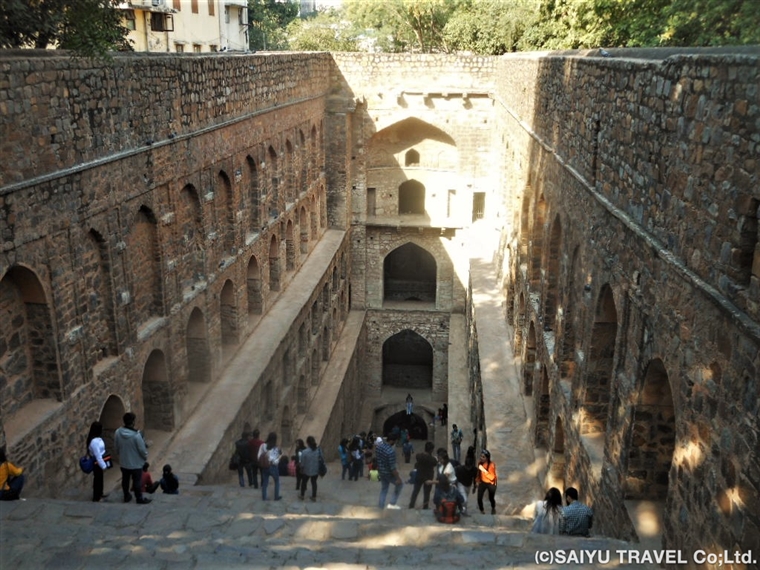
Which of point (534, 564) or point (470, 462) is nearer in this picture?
point (534, 564)

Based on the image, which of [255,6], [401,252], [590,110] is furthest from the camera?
[255,6]

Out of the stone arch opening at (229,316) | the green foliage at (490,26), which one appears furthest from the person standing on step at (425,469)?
the green foliage at (490,26)

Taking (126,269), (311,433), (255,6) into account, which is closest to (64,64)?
(126,269)

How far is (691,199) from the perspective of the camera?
5543mm

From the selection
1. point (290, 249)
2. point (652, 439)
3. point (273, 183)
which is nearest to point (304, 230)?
point (290, 249)

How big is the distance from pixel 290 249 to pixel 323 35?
1870 centimetres

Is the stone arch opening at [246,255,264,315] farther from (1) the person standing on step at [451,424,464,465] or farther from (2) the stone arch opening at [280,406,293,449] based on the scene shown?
(1) the person standing on step at [451,424,464,465]

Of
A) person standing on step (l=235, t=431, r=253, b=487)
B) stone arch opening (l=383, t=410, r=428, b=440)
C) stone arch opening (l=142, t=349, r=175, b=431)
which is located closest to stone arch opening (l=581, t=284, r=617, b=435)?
person standing on step (l=235, t=431, r=253, b=487)

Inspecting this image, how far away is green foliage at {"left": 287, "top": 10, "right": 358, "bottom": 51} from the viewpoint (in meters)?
33.5

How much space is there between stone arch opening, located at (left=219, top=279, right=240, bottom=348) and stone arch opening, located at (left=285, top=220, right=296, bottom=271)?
4.13 metres

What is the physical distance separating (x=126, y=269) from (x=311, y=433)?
8.28m

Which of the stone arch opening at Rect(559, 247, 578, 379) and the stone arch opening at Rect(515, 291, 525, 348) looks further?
the stone arch opening at Rect(515, 291, 525, 348)

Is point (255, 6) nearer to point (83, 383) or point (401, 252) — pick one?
point (401, 252)

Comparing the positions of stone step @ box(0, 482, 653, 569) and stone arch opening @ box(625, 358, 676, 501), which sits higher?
stone arch opening @ box(625, 358, 676, 501)
